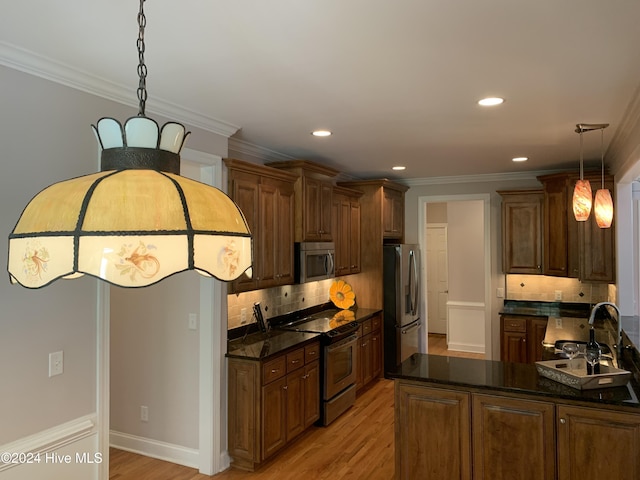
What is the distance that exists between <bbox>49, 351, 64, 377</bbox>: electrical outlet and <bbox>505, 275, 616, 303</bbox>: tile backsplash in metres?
5.20

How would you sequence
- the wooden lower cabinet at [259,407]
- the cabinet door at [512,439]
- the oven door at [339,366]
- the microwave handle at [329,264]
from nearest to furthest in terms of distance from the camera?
1. the cabinet door at [512,439]
2. the wooden lower cabinet at [259,407]
3. the oven door at [339,366]
4. the microwave handle at [329,264]

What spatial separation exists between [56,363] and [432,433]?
2.09m

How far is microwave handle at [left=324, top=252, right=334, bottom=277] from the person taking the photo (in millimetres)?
4984

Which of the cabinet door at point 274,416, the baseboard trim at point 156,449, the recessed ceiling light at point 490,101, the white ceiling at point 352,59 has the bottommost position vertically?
the baseboard trim at point 156,449

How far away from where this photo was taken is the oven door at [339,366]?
14.8ft

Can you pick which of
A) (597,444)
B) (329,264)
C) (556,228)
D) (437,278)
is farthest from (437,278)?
(597,444)

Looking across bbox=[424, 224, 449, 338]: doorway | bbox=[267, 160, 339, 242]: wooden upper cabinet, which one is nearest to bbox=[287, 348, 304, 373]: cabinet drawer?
bbox=[267, 160, 339, 242]: wooden upper cabinet

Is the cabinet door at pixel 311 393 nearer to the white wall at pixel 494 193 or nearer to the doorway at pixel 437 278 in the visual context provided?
the white wall at pixel 494 193

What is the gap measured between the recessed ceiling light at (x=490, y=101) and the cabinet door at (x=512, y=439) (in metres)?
1.75

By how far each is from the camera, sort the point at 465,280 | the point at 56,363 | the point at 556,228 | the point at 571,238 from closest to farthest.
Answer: the point at 56,363, the point at 571,238, the point at 556,228, the point at 465,280

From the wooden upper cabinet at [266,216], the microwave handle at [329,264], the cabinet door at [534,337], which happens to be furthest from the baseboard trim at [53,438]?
the cabinet door at [534,337]

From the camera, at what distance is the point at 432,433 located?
2.85m

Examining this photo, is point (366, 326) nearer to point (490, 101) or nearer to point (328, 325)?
point (328, 325)

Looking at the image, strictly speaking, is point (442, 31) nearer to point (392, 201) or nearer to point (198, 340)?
point (198, 340)
